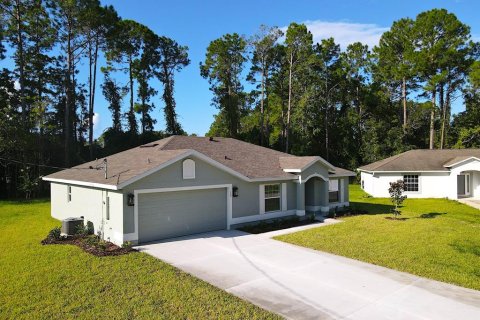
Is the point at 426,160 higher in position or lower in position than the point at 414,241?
higher

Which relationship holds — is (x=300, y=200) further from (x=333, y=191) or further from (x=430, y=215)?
(x=430, y=215)

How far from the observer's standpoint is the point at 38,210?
1980 centimetres

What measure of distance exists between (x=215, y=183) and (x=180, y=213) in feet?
6.25

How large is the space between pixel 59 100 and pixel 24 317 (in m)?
38.5

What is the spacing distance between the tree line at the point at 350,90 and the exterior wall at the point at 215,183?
2135cm

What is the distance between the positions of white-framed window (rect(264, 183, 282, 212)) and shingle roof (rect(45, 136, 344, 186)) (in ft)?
2.10

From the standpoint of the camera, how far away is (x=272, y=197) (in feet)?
53.3

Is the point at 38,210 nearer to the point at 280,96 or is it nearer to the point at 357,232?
the point at 357,232

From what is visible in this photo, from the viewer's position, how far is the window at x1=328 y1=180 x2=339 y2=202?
19375mm

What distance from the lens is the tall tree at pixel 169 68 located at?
130 feet

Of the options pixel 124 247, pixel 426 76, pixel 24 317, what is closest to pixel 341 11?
pixel 124 247

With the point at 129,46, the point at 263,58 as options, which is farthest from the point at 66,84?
the point at 263,58

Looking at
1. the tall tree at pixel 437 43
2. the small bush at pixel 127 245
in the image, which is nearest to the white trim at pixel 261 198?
the small bush at pixel 127 245

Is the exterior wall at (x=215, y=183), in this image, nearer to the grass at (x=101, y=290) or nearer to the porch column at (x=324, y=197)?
the porch column at (x=324, y=197)
